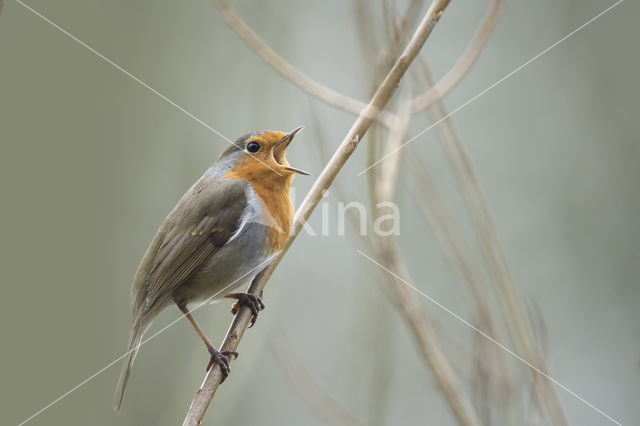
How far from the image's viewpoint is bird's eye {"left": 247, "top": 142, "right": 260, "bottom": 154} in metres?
3.54

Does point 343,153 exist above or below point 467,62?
below

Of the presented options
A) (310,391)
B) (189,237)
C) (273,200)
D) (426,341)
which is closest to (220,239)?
(189,237)

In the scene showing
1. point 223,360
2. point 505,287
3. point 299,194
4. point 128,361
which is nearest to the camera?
point 505,287

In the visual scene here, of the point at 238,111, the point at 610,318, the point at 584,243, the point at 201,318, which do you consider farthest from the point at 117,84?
the point at 610,318

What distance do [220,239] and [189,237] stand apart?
156 millimetres

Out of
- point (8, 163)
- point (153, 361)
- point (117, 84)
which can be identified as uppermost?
point (117, 84)

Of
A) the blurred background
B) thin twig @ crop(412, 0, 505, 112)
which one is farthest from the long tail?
the blurred background

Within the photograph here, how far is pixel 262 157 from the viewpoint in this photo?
139 inches

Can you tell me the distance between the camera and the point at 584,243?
6.51 meters

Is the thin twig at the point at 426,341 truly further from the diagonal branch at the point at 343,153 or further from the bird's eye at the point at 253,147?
the bird's eye at the point at 253,147

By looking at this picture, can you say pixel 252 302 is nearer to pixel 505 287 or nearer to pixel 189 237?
pixel 189 237

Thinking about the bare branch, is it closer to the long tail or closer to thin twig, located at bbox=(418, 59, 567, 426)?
the long tail

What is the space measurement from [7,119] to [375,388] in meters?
5.02

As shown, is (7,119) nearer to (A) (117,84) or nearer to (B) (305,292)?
(A) (117,84)
